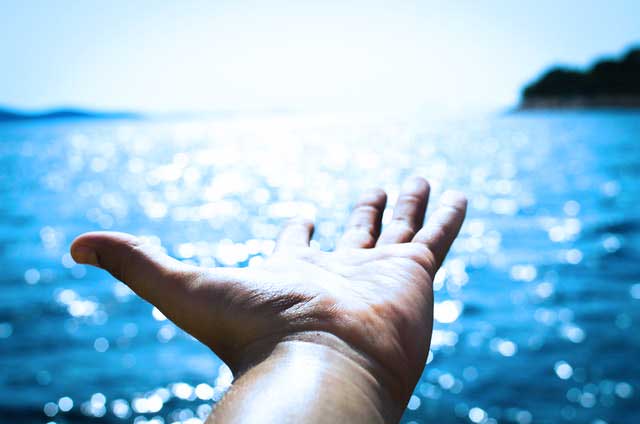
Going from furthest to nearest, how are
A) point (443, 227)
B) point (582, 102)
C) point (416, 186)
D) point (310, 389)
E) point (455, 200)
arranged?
point (582, 102)
point (416, 186)
point (455, 200)
point (443, 227)
point (310, 389)

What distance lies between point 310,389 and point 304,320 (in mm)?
372

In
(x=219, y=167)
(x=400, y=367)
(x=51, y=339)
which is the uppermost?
(x=400, y=367)

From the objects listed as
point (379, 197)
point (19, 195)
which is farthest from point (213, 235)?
point (19, 195)

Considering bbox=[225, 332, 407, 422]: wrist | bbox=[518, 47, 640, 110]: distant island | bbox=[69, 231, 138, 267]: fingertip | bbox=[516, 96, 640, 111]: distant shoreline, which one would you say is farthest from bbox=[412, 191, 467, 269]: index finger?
bbox=[516, 96, 640, 111]: distant shoreline

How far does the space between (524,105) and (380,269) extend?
176 m

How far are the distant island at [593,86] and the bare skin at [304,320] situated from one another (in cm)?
12691

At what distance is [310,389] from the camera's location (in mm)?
1806

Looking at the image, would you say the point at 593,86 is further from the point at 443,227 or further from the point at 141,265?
the point at 141,265

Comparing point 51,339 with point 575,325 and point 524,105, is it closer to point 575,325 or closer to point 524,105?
point 575,325

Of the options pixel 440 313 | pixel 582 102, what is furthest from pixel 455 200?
pixel 582 102

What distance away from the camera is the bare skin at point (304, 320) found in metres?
1.83

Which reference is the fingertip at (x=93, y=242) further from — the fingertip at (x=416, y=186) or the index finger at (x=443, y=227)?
the fingertip at (x=416, y=186)

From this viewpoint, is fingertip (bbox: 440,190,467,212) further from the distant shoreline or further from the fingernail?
the distant shoreline

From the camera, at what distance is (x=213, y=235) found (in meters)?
22.8
